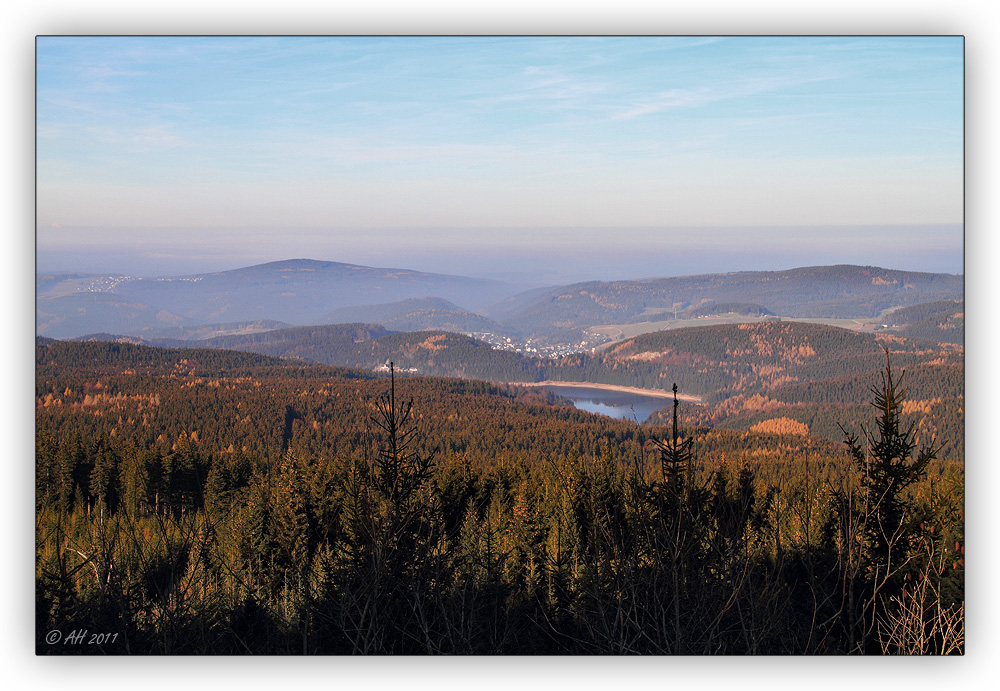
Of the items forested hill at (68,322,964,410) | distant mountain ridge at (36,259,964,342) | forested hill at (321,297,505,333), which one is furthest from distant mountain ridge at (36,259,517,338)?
forested hill at (68,322,964,410)

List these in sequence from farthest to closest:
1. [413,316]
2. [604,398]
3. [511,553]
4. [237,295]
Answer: [604,398]
[413,316]
[237,295]
[511,553]

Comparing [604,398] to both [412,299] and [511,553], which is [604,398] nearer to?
[412,299]

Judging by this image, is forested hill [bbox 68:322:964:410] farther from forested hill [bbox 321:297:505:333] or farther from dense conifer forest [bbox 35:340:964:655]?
dense conifer forest [bbox 35:340:964:655]

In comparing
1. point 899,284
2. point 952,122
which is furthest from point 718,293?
point 952,122

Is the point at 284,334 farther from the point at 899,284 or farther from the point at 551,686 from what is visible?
the point at 551,686

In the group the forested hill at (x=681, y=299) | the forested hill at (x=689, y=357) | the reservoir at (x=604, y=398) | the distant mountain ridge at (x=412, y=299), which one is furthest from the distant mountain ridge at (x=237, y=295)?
the reservoir at (x=604, y=398)

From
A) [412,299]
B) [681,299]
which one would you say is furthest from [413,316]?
[681,299]
